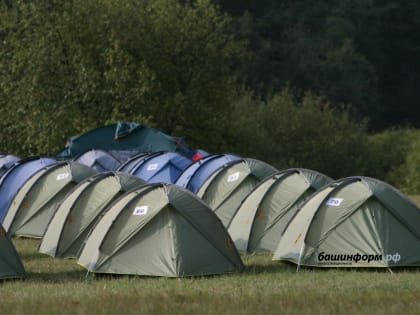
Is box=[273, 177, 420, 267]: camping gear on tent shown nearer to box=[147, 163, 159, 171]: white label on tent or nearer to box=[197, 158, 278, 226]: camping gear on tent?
box=[197, 158, 278, 226]: camping gear on tent

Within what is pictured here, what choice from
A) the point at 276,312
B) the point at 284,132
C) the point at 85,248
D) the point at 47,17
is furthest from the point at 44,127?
the point at 276,312

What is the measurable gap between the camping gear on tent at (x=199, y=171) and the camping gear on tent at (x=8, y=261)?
785cm

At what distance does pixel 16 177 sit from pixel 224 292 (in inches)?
462

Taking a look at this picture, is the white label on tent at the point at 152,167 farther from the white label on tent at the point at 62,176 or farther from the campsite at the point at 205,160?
the white label on tent at the point at 62,176

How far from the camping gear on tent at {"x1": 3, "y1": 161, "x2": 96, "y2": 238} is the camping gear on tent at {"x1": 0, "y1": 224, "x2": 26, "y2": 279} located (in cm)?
628

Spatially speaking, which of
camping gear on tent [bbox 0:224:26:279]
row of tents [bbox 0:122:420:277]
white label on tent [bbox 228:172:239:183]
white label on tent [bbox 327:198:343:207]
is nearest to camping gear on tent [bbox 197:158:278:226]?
white label on tent [bbox 228:172:239:183]

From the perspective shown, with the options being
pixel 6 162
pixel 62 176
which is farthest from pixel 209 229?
pixel 6 162

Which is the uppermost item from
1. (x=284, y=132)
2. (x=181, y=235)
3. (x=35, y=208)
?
(x=181, y=235)

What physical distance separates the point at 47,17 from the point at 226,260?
2701 cm

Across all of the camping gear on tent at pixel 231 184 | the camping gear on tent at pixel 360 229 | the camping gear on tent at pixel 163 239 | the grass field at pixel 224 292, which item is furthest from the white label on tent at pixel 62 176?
the camping gear on tent at pixel 360 229

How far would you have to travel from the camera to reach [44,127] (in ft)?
128

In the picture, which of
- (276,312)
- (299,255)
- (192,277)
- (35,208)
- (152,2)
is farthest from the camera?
(152,2)

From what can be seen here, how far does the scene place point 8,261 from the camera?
14.8 m

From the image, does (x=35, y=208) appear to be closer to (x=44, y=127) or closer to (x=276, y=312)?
(x=276, y=312)
